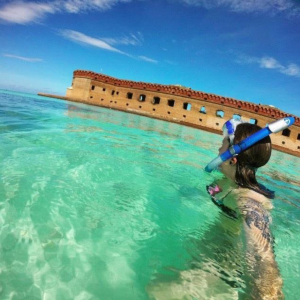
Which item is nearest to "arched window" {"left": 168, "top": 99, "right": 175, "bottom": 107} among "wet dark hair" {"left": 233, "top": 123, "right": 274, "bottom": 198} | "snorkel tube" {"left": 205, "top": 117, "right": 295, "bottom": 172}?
"wet dark hair" {"left": 233, "top": 123, "right": 274, "bottom": 198}

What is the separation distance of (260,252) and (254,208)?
1.23 ft

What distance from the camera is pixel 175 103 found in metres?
26.9

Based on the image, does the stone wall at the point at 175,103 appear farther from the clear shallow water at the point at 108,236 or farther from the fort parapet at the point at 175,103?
the clear shallow water at the point at 108,236

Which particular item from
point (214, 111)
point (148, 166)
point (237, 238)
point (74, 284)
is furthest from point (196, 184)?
point (214, 111)

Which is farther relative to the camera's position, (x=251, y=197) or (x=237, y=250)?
(x=251, y=197)

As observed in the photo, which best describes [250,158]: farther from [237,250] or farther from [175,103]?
[175,103]

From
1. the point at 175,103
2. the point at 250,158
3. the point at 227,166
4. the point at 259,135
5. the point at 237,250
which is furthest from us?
the point at 175,103

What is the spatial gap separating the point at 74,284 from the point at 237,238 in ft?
4.15

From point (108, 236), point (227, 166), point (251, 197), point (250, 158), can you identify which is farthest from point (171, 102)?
point (108, 236)

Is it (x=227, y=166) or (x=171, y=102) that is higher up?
(x=171, y=102)

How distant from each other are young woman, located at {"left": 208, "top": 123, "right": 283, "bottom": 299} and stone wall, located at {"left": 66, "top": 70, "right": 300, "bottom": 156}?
63.4 feet

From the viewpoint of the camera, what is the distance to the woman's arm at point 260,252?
1.19 m

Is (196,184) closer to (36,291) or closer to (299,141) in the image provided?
(36,291)

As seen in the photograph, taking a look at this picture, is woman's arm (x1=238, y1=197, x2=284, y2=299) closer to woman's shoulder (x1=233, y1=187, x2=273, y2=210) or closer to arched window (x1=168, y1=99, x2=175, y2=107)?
woman's shoulder (x1=233, y1=187, x2=273, y2=210)
